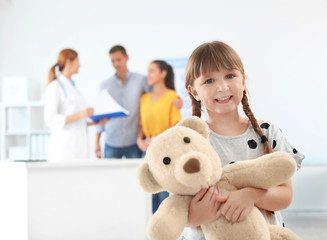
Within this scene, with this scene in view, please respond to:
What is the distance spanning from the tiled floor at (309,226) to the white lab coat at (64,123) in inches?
64.4

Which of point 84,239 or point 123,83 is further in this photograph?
point 123,83

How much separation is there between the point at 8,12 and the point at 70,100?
321cm

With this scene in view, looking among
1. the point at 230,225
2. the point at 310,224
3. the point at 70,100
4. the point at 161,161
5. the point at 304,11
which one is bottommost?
the point at 310,224

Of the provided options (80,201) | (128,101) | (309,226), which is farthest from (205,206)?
(309,226)

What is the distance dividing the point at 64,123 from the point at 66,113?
109 mm

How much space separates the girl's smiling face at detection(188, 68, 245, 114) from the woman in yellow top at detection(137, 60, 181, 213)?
206 cm

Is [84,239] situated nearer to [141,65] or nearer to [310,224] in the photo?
[310,224]

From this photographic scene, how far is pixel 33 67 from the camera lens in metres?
5.27

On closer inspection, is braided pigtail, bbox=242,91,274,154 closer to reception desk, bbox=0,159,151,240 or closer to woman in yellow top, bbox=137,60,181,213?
reception desk, bbox=0,159,151,240

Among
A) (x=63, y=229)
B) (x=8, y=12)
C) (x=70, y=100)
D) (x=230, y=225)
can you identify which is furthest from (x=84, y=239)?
(x=8, y=12)

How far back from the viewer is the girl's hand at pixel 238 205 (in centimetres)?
66

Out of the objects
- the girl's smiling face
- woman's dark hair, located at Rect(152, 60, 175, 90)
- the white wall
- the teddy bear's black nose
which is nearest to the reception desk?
woman's dark hair, located at Rect(152, 60, 175, 90)

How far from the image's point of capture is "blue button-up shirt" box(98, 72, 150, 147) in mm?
3176

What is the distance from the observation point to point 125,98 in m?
3.19
